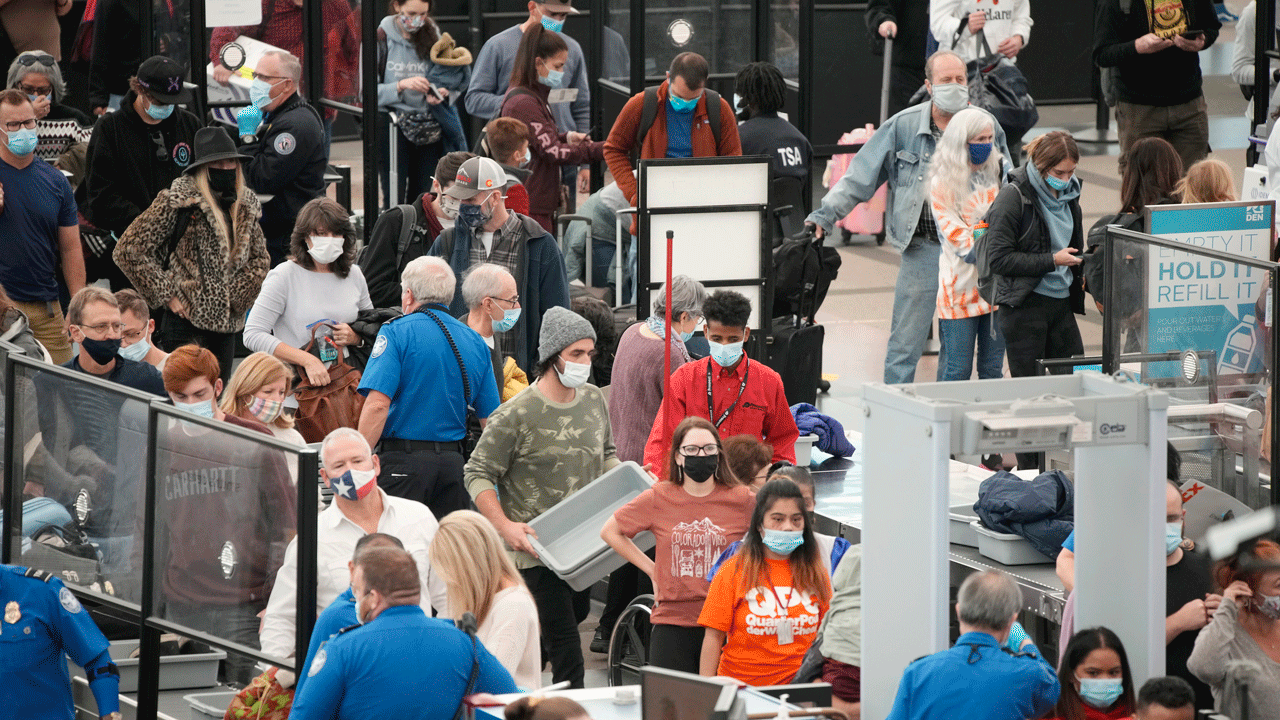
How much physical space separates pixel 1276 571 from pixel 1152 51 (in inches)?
271

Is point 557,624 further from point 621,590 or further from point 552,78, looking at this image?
point 552,78

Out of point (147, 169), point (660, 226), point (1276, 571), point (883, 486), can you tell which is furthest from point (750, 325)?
point (883, 486)

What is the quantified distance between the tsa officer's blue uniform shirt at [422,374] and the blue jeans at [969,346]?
362 cm

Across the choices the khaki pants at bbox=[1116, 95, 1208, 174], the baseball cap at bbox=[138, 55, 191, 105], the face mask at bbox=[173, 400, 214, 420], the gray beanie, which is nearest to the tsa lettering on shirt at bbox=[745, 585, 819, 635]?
the gray beanie

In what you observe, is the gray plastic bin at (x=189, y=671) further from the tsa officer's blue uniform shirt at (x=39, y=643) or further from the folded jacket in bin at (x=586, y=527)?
the folded jacket in bin at (x=586, y=527)

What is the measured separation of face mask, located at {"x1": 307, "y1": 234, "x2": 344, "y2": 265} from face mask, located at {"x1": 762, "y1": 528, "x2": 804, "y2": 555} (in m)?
3.19

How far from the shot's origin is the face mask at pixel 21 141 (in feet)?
30.9

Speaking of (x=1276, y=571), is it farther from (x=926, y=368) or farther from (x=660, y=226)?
(x=926, y=368)

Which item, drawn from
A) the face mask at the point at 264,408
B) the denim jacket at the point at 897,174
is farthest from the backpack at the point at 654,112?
the face mask at the point at 264,408

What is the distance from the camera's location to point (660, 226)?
971 centimetres

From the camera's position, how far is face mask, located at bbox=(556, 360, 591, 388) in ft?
23.9

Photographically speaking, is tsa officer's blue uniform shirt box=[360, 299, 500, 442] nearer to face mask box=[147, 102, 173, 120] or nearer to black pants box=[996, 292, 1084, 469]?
face mask box=[147, 102, 173, 120]

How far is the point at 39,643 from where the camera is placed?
6195 mm

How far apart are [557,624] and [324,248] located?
7.57ft
